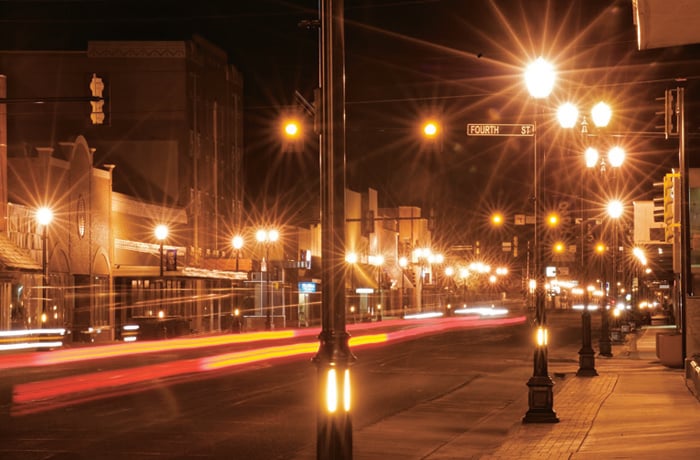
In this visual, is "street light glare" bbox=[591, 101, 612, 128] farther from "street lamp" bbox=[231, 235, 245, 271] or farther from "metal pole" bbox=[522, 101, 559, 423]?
"street lamp" bbox=[231, 235, 245, 271]

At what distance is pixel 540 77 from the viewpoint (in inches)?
694

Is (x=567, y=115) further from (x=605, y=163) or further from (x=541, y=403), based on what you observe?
(x=605, y=163)

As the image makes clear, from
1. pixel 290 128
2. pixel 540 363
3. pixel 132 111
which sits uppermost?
pixel 132 111

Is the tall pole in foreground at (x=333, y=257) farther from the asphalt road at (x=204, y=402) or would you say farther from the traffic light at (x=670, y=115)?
the traffic light at (x=670, y=115)

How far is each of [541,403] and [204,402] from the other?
290 inches

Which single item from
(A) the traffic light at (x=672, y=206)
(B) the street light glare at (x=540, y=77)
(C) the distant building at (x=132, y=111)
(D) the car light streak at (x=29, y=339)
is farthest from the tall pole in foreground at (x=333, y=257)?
(C) the distant building at (x=132, y=111)

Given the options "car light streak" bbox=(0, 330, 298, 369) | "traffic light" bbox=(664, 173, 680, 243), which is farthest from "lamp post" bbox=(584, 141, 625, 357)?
"car light streak" bbox=(0, 330, 298, 369)

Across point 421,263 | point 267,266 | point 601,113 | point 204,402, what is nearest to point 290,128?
point 204,402

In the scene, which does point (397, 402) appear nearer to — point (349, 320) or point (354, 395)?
point (354, 395)

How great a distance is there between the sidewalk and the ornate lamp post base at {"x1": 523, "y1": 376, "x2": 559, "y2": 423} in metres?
0.22

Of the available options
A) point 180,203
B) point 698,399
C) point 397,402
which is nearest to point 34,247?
point 180,203

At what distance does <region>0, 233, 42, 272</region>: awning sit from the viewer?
4353 centimetres

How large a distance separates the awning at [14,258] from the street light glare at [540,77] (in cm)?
3041

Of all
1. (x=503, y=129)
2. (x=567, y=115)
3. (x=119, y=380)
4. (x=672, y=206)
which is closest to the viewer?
(x=503, y=129)
